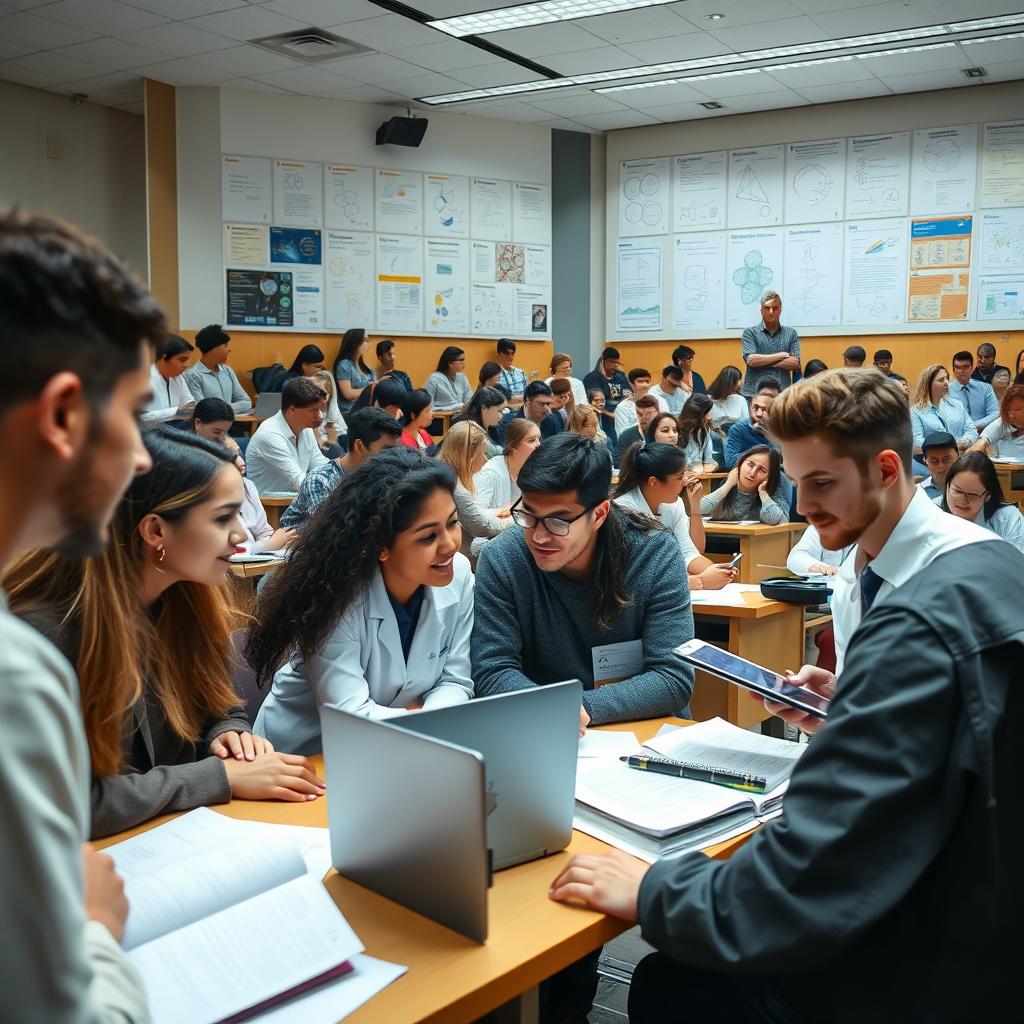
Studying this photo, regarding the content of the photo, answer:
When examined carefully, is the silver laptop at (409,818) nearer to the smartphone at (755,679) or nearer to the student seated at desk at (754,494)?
the smartphone at (755,679)

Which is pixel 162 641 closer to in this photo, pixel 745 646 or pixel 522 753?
pixel 522 753

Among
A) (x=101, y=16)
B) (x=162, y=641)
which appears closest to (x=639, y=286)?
(x=101, y=16)

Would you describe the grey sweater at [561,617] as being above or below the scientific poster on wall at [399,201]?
below

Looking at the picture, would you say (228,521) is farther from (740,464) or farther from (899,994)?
(740,464)

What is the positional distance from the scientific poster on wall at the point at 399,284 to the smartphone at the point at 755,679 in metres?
9.12

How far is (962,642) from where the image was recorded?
3.90 feet

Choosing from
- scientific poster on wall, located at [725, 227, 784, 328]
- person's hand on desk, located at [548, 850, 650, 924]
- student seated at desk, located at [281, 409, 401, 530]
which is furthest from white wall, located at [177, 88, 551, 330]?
person's hand on desk, located at [548, 850, 650, 924]

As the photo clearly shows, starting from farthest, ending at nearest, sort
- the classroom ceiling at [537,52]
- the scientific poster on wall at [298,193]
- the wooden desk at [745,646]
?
the scientific poster on wall at [298,193], the classroom ceiling at [537,52], the wooden desk at [745,646]

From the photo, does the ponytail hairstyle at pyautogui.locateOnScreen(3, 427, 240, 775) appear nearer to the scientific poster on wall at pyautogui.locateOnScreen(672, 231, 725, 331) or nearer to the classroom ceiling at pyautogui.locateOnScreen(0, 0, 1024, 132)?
the classroom ceiling at pyautogui.locateOnScreen(0, 0, 1024, 132)

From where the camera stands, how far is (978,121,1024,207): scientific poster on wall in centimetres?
1015

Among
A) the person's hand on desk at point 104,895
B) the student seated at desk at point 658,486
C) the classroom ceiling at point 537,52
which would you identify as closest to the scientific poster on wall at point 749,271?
the classroom ceiling at point 537,52

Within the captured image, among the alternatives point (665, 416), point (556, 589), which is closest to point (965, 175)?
point (665, 416)

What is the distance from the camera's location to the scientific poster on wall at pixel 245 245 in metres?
9.63

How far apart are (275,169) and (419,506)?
8.37m
